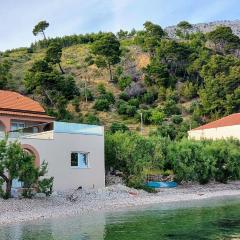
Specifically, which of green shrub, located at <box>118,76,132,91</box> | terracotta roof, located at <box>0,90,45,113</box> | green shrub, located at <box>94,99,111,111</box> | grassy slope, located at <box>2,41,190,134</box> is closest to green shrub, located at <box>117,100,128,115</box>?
grassy slope, located at <box>2,41,190,134</box>

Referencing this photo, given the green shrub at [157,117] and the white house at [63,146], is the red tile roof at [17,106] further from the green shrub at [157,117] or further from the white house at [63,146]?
the green shrub at [157,117]

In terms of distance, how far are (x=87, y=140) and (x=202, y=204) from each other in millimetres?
9876

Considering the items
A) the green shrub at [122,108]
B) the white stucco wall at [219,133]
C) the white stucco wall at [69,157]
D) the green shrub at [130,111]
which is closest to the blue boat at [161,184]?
the white stucco wall at [69,157]

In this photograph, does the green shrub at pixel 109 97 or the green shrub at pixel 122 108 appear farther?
the green shrub at pixel 109 97

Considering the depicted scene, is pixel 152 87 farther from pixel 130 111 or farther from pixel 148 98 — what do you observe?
pixel 130 111

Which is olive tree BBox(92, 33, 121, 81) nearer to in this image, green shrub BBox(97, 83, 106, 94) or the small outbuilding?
green shrub BBox(97, 83, 106, 94)

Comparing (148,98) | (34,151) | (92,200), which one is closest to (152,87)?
(148,98)

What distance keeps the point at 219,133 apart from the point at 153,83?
1231 inches

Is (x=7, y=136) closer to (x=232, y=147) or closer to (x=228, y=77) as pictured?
(x=232, y=147)

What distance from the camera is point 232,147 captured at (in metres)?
51.3

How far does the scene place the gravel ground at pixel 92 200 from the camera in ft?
90.2

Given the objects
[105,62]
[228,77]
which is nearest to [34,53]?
[105,62]

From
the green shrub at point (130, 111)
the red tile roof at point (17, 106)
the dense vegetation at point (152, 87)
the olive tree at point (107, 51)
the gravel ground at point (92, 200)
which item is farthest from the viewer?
the olive tree at point (107, 51)

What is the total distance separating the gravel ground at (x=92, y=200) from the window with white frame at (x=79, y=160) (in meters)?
2.33
